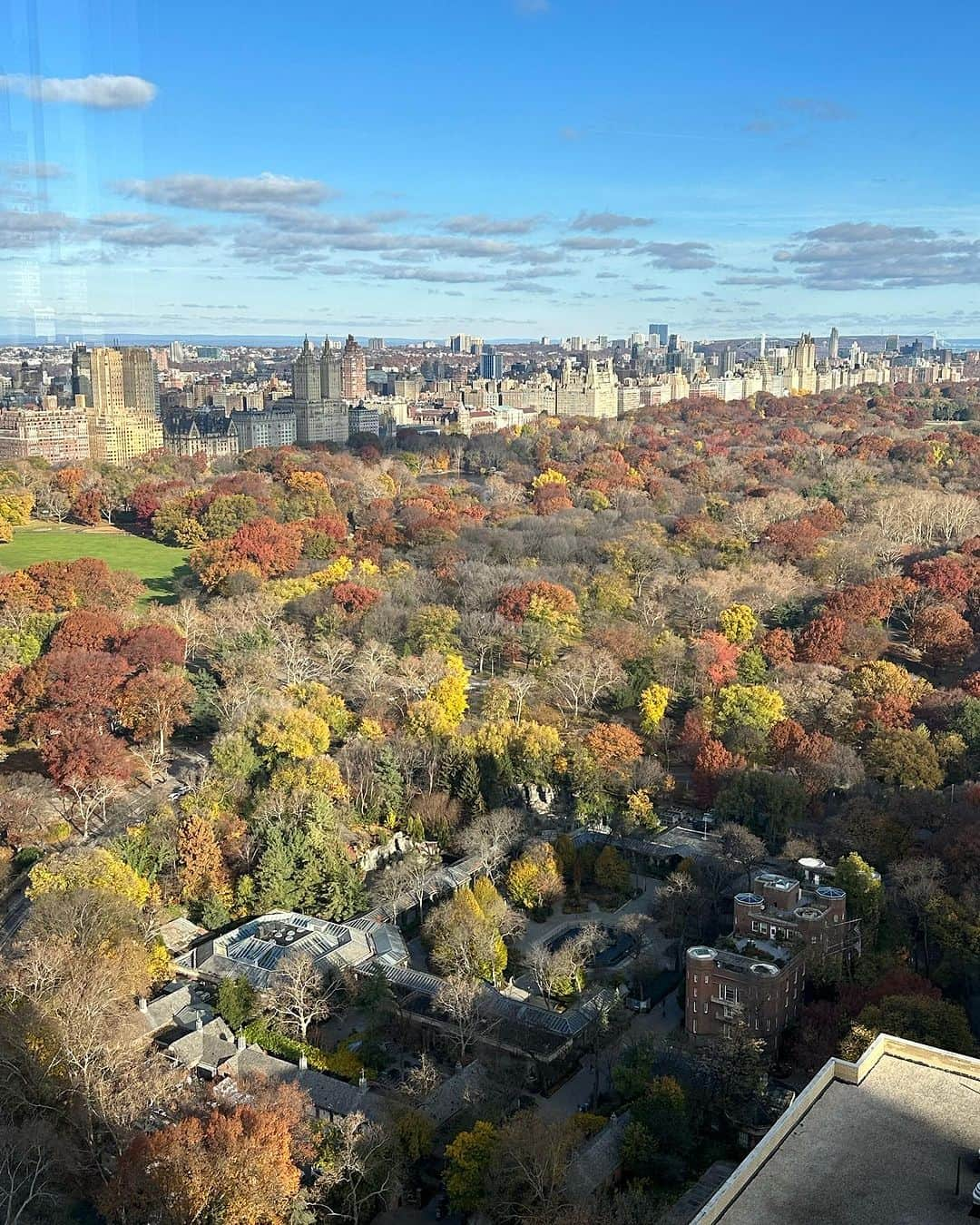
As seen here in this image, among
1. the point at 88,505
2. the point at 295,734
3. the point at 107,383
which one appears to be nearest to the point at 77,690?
the point at 295,734

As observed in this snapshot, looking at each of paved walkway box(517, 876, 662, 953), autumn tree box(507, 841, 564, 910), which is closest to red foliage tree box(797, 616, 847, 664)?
paved walkway box(517, 876, 662, 953)

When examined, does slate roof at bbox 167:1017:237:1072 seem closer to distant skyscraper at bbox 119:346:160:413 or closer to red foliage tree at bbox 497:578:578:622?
red foliage tree at bbox 497:578:578:622

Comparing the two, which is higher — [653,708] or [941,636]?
[941,636]

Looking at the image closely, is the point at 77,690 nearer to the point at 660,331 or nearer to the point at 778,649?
the point at 778,649

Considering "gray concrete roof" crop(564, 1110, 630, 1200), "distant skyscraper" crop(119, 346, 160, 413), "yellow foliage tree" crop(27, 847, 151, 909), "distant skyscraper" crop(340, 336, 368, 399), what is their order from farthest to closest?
"distant skyscraper" crop(340, 336, 368, 399) < "distant skyscraper" crop(119, 346, 160, 413) < "yellow foliage tree" crop(27, 847, 151, 909) < "gray concrete roof" crop(564, 1110, 630, 1200)

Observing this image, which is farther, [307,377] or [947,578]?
[307,377]

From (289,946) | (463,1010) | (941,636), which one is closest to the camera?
(463,1010)

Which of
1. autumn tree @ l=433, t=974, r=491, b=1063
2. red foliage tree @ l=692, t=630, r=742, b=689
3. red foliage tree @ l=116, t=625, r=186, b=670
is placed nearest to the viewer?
autumn tree @ l=433, t=974, r=491, b=1063

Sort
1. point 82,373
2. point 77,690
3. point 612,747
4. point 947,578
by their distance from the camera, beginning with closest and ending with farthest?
point 612,747 → point 77,690 → point 947,578 → point 82,373

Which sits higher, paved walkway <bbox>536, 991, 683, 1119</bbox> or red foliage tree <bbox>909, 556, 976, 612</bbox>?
red foliage tree <bbox>909, 556, 976, 612</bbox>

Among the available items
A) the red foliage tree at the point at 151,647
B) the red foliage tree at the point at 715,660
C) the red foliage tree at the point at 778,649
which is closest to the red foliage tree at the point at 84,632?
the red foliage tree at the point at 151,647
